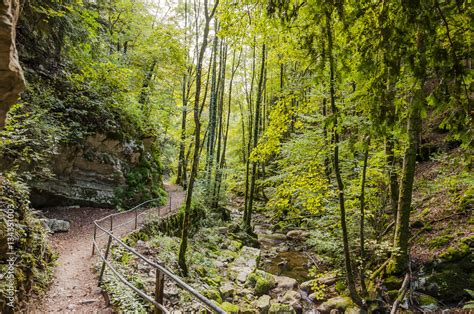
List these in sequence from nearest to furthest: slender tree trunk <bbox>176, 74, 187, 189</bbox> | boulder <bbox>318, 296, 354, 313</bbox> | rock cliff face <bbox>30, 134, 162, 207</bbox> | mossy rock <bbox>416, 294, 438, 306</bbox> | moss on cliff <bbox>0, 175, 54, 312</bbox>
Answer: moss on cliff <bbox>0, 175, 54, 312</bbox> → mossy rock <bbox>416, 294, 438, 306</bbox> → boulder <bbox>318, 296, 354, 313</bbox> → rock cliff face <bbox>30, 134, 162, 207</bbox> → slender tree trunk <bbox>176, 74, 187, 189</bbox>

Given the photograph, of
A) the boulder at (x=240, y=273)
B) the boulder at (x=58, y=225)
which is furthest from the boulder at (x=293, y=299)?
the boulder at (x=58, y=225)

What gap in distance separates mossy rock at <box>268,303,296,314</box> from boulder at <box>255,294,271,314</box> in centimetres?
14

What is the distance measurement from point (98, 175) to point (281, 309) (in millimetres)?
9410

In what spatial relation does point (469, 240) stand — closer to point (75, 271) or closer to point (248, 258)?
point (248, 258)

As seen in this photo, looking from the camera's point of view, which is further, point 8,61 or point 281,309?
point 281,309

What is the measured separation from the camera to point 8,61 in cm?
294

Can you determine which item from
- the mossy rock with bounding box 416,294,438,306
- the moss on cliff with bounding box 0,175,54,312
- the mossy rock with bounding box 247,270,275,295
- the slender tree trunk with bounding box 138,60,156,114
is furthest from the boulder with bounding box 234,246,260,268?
the slender tree trunk with bounding box 138,60,156,114

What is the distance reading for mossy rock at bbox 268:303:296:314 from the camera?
7.23 meters

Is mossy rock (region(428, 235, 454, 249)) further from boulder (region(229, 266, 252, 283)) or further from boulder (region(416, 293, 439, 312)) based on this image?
boulder (region(229, 266, 252, 283))

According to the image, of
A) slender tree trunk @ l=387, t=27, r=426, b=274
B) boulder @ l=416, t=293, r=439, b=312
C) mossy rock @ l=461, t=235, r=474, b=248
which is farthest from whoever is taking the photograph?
slender tree trunk @ l=387, t=27, r=426, b=274

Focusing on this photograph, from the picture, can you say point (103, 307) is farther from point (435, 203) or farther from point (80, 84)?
point (435, 203)

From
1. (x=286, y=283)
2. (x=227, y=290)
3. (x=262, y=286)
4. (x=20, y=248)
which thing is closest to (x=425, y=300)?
(x=286, y=283)

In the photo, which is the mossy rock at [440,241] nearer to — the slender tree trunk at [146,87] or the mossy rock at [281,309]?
the mossy rock at [281,309]

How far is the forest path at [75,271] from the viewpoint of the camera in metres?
5.01
